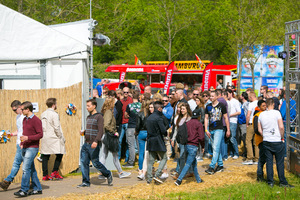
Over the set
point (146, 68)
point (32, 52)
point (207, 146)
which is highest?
point (146, 68)

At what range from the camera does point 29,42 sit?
400 inches

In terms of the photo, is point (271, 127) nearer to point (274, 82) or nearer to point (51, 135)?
point (51, 135)

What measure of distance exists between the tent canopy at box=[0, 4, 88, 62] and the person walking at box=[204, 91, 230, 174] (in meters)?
3.43

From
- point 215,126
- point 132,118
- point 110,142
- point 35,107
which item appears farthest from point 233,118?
point 35,107

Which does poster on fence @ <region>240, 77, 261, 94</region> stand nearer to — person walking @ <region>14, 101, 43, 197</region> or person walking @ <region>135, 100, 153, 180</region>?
person walking @ <region>135, 100, 153, 180</region>

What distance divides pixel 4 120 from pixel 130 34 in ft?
132

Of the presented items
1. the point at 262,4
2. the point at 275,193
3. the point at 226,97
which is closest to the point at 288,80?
the point at 226,97

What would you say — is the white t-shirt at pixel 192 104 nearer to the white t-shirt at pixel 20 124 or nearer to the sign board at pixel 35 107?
the sign board at pixel 35 107

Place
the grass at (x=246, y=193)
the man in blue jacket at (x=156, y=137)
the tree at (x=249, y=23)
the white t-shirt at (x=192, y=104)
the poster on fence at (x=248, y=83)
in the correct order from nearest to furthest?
1. the grass at (x=246, y=193)
2. the man in blue jacket at (x=156, y=137)
3. the white t-shirt at (x=192, y=104)
4. the tree at (x=249, y=23)
5. the poster on fence at (x=248, y=83)

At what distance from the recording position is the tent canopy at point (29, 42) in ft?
33.1

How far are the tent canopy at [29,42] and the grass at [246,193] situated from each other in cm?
462

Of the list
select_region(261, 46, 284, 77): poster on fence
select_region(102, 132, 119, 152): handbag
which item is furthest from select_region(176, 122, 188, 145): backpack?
select_region(261, 46, 284, 77): poster on fence

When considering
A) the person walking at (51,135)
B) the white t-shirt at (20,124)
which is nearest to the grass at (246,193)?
the person walking at (51,135)

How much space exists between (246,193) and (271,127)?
1.46 meters
